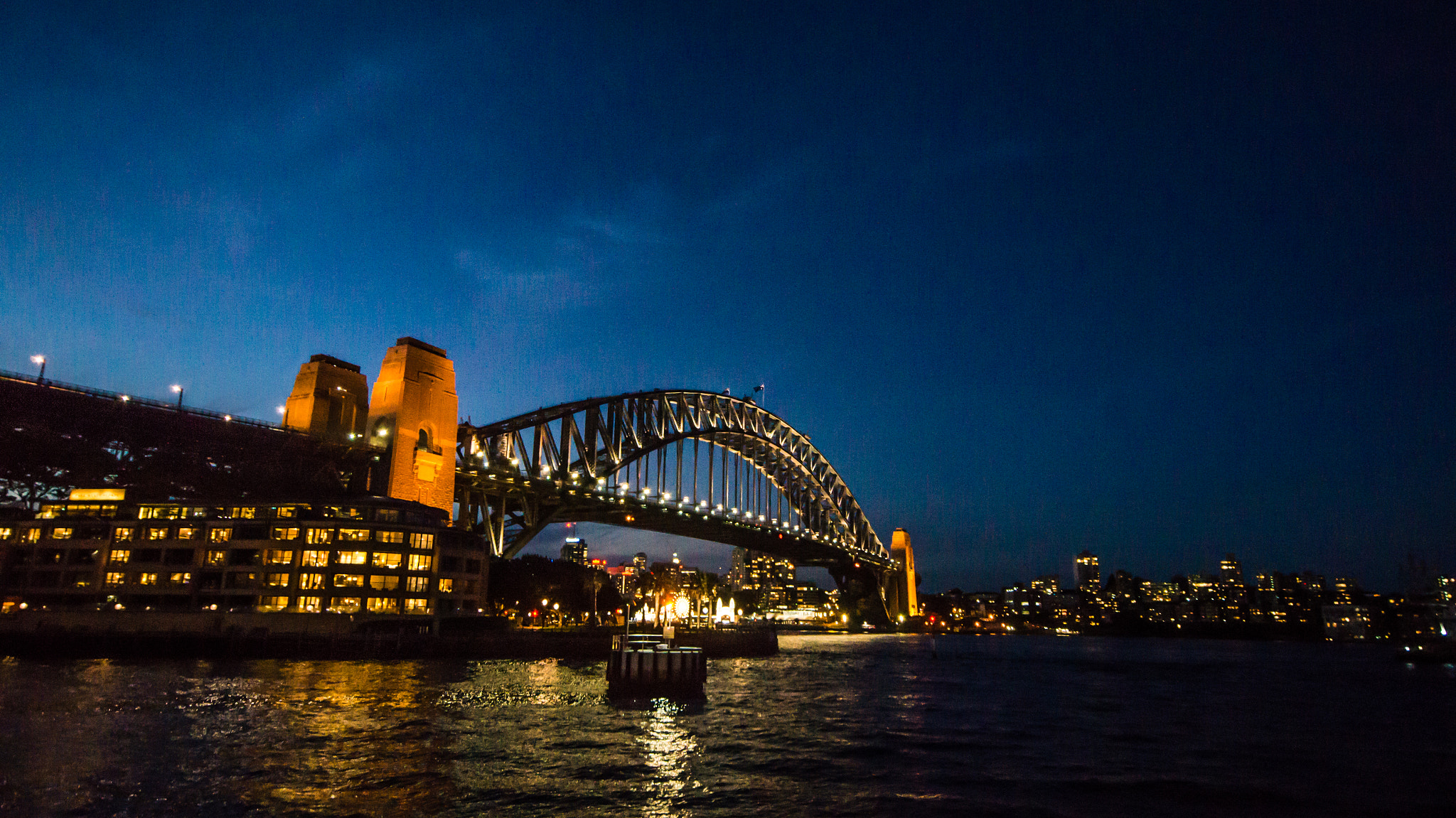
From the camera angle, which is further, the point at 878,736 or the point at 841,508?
the point at 841,508

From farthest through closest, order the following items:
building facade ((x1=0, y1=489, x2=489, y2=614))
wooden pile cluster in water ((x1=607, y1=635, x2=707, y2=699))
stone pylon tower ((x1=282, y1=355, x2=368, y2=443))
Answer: stone pylon tower ((x1=282, y1=355, x2=368, y2=443)) → building facade ((x1=0, y1=489, x2=489, y2=614)) → wooden pile cluster in water ((x1=607, y1=635, x2=707, y2=699))

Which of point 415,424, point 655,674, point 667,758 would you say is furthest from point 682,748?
point 415,424

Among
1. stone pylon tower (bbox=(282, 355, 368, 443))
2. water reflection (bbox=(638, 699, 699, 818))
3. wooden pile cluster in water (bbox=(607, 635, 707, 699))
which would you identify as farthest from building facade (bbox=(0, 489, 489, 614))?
water reflection (bbox=(638, 699, 699, 818))

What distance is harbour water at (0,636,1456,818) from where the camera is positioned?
1728 cm

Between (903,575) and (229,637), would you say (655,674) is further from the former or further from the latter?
(903,575)

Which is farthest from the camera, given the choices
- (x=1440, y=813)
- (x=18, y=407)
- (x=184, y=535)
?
(x=184, y=535)

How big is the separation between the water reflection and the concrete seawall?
2908 centimetres

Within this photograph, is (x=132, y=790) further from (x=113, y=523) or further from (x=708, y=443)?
(x=708, y=443)

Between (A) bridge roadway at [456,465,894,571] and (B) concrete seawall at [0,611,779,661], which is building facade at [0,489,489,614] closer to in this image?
(B) concrete seawall at [0,611,779,661]

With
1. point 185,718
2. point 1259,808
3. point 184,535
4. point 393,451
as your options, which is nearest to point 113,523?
point 184,535

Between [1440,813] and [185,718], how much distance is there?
34.6 meters

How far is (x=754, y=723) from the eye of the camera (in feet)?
99.1

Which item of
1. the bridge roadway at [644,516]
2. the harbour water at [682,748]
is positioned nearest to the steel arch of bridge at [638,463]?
the bridge roadway at [644,516]

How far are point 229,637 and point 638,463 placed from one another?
161ft
